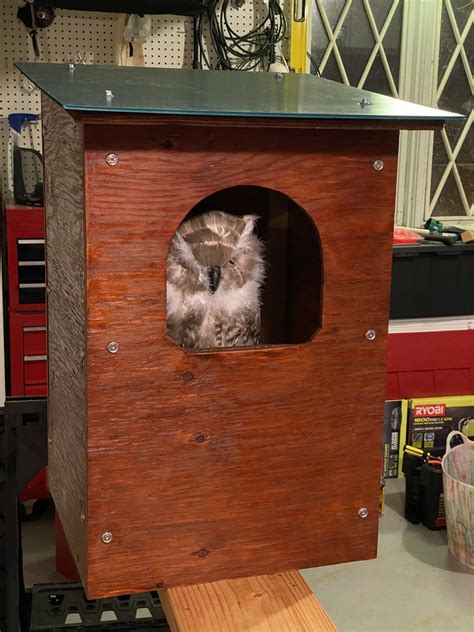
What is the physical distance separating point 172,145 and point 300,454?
0.41m

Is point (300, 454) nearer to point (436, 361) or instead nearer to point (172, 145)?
point (172, 145)

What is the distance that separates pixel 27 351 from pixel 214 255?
5.20 feet

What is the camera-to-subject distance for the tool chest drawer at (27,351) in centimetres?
251

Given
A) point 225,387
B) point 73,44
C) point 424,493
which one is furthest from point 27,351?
point 225,387

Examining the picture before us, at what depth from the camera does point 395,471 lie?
2.51 m

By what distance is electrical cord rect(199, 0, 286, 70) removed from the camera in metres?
2.83

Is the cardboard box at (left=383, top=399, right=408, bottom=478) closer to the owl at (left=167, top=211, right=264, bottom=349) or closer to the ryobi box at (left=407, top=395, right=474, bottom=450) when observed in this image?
the ryobi box at (left=407, top=395, right=474, bottom=450)

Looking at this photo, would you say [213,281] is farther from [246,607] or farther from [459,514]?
[459,514]

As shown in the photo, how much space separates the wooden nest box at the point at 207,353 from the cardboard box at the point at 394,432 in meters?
1.37

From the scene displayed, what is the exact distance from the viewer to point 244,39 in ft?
9.36

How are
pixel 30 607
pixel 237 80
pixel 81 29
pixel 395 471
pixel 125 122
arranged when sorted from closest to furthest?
pixel 125 122, pixel 237 80, pixel 30 607, pixel 395 471, pixel 81 29

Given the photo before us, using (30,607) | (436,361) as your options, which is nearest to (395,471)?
(436,361)

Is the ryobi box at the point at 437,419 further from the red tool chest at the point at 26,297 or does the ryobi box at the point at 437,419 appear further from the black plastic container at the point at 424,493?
the red tool chest at the point at 26,297

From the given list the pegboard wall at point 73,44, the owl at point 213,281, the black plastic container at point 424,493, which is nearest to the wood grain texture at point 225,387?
the owl at point 213,281
